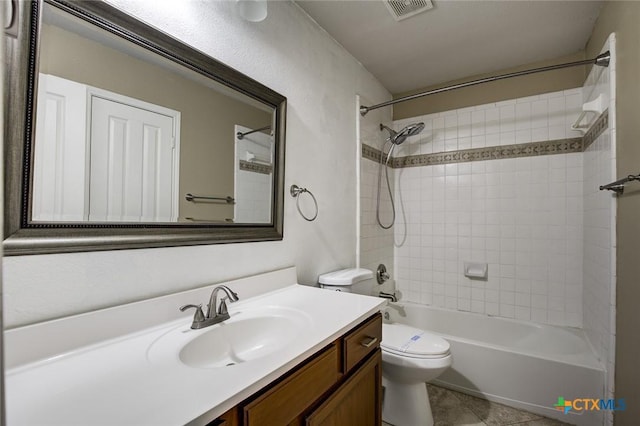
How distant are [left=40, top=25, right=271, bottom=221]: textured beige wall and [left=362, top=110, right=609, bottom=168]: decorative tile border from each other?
4.32 ft

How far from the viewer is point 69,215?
0.88 metres

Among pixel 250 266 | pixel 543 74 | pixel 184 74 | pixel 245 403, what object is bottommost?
pixel 245 403

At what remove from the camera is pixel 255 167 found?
1454 mm

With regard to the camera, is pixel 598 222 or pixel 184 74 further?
pixel 598 222

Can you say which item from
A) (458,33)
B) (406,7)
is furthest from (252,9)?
(458,33)

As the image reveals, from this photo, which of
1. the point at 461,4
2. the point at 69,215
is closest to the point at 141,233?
the point at 69,215

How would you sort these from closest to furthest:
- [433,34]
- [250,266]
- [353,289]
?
[250,266] < [353,289] < [433,34]

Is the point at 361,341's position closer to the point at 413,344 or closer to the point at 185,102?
the point at 413,344

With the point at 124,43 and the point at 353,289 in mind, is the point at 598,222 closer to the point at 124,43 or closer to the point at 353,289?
the point at 353,289

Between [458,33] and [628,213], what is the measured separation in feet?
4.54

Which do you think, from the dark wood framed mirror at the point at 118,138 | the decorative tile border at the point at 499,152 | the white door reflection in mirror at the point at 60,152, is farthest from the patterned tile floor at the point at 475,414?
the white door reflection in mirror at the point at 60,152

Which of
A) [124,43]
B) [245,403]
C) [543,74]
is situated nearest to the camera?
[245,403]

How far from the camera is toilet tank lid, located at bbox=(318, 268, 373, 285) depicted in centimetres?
178

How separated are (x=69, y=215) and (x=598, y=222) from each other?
8.42 ft
